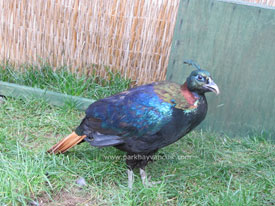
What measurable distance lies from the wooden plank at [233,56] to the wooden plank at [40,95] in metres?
1.16

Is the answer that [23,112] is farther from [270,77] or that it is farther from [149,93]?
[270,77]

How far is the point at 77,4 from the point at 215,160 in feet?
8.34

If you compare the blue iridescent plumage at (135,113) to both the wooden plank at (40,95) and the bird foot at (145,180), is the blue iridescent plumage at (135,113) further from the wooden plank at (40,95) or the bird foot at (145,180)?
the wooden plank at (40,95)

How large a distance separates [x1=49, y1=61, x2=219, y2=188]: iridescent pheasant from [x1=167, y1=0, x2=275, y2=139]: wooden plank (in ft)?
3.07

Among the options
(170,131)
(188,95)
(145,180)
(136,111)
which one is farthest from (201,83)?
(145,180)

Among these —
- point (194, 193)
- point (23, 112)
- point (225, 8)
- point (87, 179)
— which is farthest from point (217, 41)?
point (23, 112)

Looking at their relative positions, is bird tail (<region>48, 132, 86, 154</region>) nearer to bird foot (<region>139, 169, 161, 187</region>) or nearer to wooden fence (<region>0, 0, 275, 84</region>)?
bird foot (<region>139, 169, 161, 187</region>)

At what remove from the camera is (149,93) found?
3.00 metres

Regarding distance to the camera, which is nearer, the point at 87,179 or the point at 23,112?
the point at 87,179

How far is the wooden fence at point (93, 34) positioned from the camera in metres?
4.27

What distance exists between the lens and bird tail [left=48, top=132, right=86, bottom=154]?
3.24m

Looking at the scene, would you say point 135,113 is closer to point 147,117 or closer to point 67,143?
point 147,117

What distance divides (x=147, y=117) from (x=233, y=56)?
1.54 metres

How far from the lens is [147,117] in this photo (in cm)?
286
